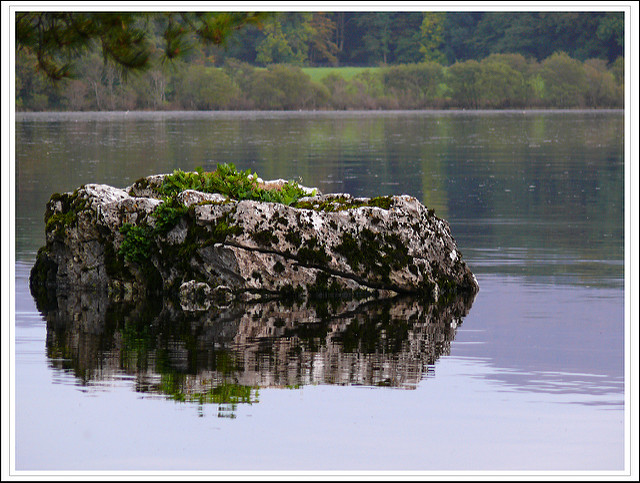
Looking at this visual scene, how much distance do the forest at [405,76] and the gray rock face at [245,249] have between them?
89602mm

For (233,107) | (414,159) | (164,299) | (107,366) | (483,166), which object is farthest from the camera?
(233,107)

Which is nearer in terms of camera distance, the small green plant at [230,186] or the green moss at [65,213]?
the green moss at [65,213]

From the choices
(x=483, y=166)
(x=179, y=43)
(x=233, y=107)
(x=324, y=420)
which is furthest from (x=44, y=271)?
(x=233, y=107)

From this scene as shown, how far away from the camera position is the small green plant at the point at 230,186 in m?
14.9

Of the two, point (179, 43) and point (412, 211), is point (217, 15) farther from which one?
point (412, 211)

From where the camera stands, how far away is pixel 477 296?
46.5ft

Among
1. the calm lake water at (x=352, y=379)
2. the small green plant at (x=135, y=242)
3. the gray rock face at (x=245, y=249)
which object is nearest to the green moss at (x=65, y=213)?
the gray rock face at (x=245, y=249)

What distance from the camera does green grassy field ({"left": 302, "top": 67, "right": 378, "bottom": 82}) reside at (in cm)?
12538

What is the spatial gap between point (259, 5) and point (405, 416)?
16.2ft

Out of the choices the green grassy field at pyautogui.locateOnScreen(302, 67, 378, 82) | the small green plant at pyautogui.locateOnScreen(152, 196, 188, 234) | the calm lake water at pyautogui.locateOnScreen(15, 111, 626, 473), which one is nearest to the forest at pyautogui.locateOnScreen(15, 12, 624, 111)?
the green grassy field at pyautogui.locateOnScreen(302, 67, 378, 82)

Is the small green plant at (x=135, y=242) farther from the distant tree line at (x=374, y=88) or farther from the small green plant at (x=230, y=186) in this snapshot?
the distant tree line at (x=374, y=88)

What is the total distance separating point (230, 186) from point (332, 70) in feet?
378

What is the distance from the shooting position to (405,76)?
115125mm

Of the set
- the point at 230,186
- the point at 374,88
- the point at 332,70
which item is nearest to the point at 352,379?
the point at 230,186
